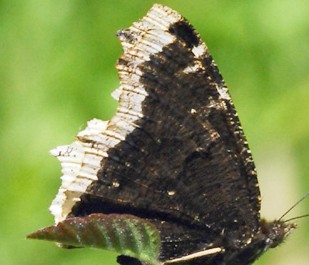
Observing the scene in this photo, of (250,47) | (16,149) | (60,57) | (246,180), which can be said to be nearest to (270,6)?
(250,47)

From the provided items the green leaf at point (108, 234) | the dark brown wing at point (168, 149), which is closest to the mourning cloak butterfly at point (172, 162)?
the dark brown wing at point (168, 149)

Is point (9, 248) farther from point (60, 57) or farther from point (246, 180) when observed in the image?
point (246, 180)

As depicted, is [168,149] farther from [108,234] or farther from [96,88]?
[96,88]

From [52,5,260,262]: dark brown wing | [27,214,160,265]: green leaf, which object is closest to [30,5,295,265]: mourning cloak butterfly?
[52,5,260,262]: dark brown wing

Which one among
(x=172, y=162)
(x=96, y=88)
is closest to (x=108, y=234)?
(x=172, y=162)

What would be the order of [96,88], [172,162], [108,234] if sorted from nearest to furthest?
[108,234] < [172,162] < [96,88]
